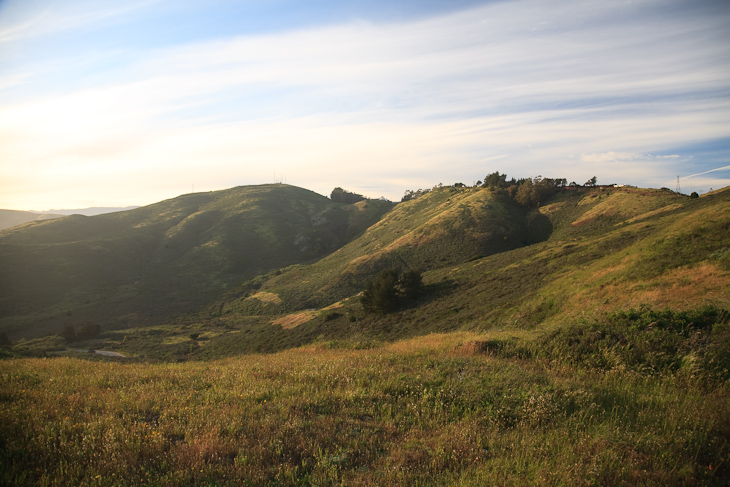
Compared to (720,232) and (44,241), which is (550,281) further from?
(44,241)

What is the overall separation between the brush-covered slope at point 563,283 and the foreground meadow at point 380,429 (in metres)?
5.64

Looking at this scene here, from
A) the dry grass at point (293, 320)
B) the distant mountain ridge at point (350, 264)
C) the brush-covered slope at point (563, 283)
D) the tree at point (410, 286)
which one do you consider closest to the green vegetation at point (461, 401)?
the brush-covered slope at point (563, 283)

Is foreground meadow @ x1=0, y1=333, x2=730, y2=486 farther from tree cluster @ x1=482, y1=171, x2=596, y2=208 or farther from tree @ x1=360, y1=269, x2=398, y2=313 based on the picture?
tree cluster @ x1=482, y1=171, x2=596, y2=208

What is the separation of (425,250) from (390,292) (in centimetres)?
2596

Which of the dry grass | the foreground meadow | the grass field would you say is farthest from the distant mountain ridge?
the foreground meadow

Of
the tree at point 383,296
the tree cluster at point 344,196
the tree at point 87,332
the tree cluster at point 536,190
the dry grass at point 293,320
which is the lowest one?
the tree at point 87,332

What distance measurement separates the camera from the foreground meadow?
4184mm

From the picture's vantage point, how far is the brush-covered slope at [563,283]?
15.1 metres

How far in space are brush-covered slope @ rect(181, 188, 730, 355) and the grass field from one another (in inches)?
162

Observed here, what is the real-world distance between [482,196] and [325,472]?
77354 millimetres

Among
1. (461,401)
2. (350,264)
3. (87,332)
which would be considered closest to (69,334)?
(87,332)

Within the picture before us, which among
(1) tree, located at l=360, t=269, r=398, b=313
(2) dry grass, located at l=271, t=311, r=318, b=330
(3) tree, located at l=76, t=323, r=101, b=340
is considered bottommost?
(3) tree, located at l=76, t=323, r=101, b=340

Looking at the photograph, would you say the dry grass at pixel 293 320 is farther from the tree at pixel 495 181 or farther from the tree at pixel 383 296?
the tree at pixel 495 181

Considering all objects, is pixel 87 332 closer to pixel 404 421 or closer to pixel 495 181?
pixel 404 421
